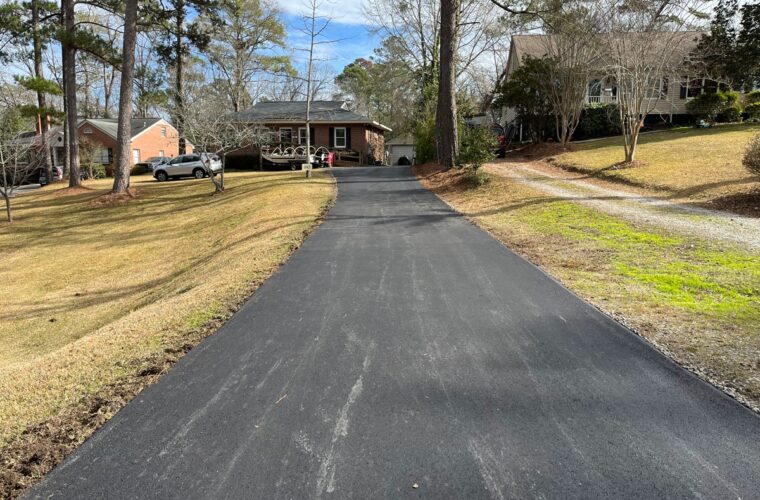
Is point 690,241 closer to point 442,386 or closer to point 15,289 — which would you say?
point 442,386

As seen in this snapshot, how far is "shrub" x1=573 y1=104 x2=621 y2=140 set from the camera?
94.1ft

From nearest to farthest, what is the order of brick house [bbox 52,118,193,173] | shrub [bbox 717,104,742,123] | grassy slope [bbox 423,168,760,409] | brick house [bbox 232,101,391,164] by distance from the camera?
grassy slope [bbox 423,168,760,409] → shrub [bbox 717,104,742,123] → brick house [bbox 232,101,391,164] → brick house [bbox 52,118,193,173]

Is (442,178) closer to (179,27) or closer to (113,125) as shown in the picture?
(179,27)

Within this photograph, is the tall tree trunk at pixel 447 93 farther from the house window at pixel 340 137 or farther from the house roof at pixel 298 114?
the house window at pixel 340 137

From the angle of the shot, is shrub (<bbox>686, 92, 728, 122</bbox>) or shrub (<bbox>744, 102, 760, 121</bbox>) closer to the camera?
shrub (<bbox>744, 102, 760, 121</bbox>)

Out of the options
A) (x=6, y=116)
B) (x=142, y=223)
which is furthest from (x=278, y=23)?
(x=142, y=223)

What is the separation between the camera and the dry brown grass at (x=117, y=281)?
4.01 m

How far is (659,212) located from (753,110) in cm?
2223

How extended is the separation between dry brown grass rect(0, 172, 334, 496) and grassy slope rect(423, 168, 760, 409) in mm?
4299

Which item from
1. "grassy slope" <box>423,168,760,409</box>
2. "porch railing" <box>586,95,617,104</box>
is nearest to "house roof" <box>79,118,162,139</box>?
"porch railing" <box>586,95,617,104</box>

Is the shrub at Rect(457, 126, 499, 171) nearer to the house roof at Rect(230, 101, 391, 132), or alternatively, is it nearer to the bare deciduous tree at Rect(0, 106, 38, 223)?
the bare deciduous tree at Rect(0, 106, 38, 223)

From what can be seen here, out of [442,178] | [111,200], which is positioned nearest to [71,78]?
[111,200]

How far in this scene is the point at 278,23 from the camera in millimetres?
42156

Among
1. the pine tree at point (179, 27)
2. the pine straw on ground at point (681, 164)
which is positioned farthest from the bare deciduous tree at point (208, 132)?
the pine straw on ground at point (681, 164)
